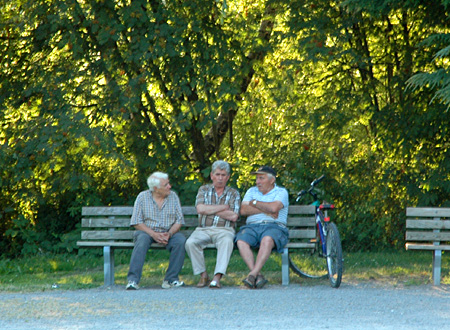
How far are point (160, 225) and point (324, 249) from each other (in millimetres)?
1859

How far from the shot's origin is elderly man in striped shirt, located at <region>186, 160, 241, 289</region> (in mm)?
7902

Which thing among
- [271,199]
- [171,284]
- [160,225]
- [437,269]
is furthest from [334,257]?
[160,225]

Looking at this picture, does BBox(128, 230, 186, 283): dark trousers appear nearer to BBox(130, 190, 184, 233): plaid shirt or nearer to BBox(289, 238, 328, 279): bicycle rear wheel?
BBox(130, 190, 184, 233): plaid shirt

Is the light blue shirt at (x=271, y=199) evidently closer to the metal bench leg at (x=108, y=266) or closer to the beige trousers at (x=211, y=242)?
the beige trousers at (x=211, y=242)

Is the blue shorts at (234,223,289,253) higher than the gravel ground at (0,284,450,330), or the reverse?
the blue shorts at (234,223,289,253)

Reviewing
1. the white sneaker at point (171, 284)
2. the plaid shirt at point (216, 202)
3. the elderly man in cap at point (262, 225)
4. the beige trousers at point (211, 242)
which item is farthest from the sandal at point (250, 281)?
the plaid shirt at point (216, 202)

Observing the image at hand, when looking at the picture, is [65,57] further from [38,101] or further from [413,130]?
[413,130]

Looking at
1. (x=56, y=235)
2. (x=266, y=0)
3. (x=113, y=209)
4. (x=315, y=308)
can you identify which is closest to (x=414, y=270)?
(x=315, y=308)

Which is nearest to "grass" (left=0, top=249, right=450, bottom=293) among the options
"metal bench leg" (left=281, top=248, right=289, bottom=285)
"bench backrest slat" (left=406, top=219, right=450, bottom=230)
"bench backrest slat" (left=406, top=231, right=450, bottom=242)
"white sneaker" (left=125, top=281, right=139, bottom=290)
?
"metal bench leg" (left=281, top=248, right=289, bottom=285)

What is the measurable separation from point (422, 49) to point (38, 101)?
19.2ft

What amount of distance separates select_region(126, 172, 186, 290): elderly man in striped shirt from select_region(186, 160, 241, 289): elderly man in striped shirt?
0.18 m

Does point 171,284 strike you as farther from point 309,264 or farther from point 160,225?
point 309,264

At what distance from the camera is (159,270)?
30.2 feet

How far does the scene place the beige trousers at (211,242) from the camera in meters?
7.87
